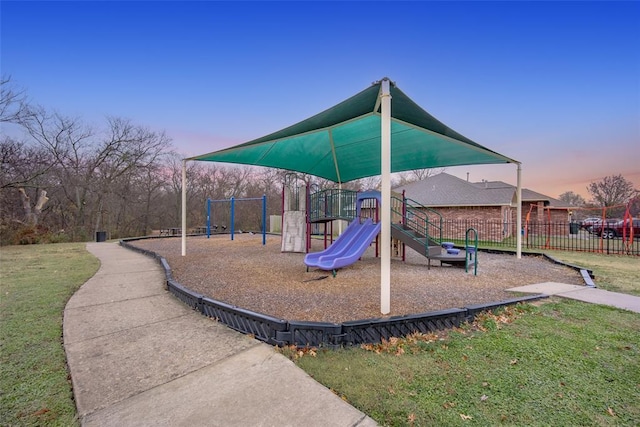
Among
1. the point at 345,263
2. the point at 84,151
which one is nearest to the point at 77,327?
the point at 345,263

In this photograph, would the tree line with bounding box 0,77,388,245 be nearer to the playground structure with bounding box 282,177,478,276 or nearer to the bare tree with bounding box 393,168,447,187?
the playground structure with bounding box 282,177,478,276

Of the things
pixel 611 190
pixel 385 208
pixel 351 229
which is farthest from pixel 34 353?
pixel 611 190

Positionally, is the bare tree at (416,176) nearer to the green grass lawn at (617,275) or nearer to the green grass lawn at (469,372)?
the green grass lawn at (617,275)

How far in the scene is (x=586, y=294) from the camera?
471cm

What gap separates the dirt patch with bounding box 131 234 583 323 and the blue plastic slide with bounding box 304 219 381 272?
0.28 metres

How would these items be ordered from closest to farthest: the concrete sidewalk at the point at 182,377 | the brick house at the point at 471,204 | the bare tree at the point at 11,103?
the concrete sidewalk at the point at 182,377 → the bare tree at the point at 11,103 → the brick house at the point at 471,204

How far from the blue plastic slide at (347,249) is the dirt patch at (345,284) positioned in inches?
11.0

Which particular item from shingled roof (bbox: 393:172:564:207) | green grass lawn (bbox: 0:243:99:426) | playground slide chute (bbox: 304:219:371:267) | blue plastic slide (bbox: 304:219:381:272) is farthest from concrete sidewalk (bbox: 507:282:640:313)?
shingled roof (bbox: 393:172:564:207)

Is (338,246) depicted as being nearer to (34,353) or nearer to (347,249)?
(347,249)

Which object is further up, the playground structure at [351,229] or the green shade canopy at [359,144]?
the green shade canopy at [359,144]

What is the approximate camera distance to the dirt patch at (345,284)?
399cm

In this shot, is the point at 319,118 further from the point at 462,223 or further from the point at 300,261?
the point at 462,223

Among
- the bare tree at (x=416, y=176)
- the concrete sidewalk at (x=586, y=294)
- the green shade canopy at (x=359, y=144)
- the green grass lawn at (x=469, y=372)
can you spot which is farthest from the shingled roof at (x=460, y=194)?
the green grass lawn at (x=469, y=372)

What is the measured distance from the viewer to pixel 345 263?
6391 millimetres
